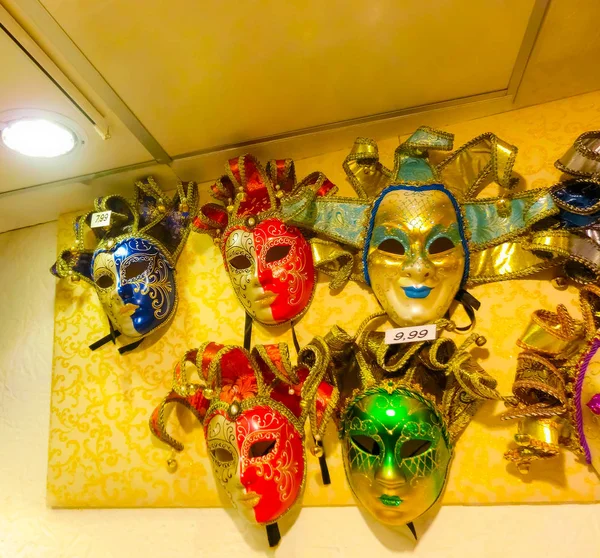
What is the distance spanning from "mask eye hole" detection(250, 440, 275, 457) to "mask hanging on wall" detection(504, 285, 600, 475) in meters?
0.56

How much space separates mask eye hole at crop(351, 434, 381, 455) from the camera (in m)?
1.12

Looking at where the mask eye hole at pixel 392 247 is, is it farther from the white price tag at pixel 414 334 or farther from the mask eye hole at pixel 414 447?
the mask eye hole at pixel 414 447

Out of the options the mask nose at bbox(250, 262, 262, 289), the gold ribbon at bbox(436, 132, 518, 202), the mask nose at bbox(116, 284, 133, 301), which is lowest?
the mask nose at bbox(250, 262, 262, 289)

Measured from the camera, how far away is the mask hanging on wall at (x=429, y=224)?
122cm

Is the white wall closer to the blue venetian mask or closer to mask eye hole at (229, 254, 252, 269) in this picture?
the blue venetian mask

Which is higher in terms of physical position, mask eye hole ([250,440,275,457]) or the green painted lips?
mask eye hole ([250,440,275,457])

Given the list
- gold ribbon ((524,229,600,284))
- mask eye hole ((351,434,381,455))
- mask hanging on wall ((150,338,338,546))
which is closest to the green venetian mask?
mask eye hole ((351,434,381,455))

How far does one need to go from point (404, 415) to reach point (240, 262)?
64cm

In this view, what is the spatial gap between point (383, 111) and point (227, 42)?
0.51 metres

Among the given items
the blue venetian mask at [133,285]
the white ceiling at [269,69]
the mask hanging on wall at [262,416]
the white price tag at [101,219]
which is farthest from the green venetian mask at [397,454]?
the white price tag at [101,219]

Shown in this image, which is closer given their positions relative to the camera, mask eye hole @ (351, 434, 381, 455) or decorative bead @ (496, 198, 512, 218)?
mask eye hole @ (351, 434, 381, 455)

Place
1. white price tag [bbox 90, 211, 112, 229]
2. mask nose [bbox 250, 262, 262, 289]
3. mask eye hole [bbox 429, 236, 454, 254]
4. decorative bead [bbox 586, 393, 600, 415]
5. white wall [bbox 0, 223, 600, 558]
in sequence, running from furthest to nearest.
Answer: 1. white price tag [bbox 90, 211, 112, 229]
2. mask nose [bbox 250, 262, 262, 289]
3. mask eye hole [bbox 429, 236, 454, 254]
4. white wall [bbox 0, 223, 600, 558]
5. decorative bead [bbox 586, 393, 600, 415]

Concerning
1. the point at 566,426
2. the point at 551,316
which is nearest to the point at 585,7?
the point at 551,316

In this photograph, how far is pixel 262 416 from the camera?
4.01ft
